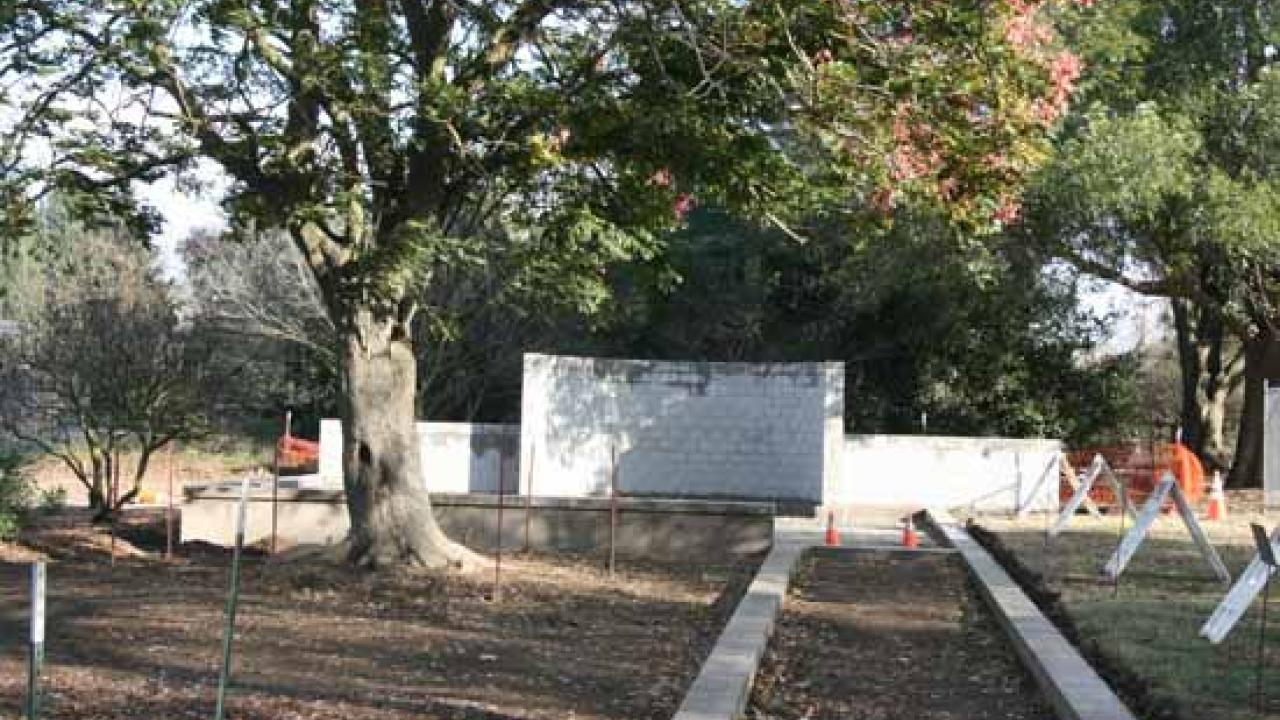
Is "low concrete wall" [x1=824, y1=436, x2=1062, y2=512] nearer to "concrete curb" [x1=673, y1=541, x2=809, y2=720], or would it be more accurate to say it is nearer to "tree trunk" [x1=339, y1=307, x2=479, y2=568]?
"concrete curb" [x1=673, y1=541, x2=809, y2=720]

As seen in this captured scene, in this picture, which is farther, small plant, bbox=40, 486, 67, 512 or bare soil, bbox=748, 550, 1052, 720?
small plant, bbox=40, 486, 67, 512

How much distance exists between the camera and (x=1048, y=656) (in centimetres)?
965

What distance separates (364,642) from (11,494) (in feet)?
25.7

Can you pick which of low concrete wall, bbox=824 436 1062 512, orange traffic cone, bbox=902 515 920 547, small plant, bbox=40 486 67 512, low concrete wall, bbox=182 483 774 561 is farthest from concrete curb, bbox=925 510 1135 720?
small plant, bbox=40 486 67 512

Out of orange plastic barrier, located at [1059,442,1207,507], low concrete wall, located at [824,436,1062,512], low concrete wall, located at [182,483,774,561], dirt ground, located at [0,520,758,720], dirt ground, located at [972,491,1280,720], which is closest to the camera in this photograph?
dirt ground, located at [0,520,758,720]

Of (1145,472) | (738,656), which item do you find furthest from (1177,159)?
(738,656)

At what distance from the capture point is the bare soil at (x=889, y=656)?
8.95 metres

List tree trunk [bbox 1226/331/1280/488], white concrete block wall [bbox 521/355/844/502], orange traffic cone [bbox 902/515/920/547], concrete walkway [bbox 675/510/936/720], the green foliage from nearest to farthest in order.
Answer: concrete walkway [bbox 675/510/936/720], orange traffic cone [bbox 902/515/920/547], white concrete block wall [bbox 521/355/844/502], tree trunk [bbox 1226/331/1280/488], the green foliage

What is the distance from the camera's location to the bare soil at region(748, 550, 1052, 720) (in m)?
8.95

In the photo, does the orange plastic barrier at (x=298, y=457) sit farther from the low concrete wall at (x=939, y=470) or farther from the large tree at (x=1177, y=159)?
the large tree at (x=1177, y=159)

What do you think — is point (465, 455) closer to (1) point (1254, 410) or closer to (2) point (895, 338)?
(2) point (895, 338)

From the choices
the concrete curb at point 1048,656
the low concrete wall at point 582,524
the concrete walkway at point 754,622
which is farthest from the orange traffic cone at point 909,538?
the concrete curb at point 1048,656

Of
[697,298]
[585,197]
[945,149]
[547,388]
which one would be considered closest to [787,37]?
[945,149]

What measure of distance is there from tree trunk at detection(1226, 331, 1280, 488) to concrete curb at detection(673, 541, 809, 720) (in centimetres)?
1592
